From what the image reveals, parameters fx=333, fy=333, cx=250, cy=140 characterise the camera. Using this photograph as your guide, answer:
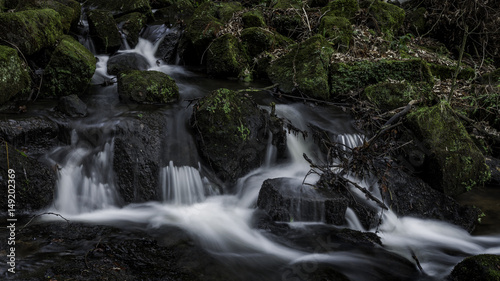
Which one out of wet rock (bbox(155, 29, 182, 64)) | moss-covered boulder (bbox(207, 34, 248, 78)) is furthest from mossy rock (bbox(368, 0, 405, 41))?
wet rock (bbox(155, 29, 182, 64))

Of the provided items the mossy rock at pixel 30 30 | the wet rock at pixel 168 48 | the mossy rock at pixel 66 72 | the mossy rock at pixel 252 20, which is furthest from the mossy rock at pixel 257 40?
the mossy rock at pixel 30 30

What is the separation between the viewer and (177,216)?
4.63 meters

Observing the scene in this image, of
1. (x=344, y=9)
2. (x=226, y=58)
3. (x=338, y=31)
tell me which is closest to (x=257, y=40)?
(x=226, y=58)

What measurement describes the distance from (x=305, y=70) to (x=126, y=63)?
4312 millimetres

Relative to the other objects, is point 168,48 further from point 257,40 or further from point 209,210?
point 209,210

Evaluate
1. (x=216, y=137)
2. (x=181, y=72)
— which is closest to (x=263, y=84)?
(x=181, y=72)

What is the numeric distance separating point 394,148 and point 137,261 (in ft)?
13.8

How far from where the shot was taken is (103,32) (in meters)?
8.59

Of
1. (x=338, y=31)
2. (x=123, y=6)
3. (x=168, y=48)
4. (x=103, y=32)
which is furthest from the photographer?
(x=123, y=6)

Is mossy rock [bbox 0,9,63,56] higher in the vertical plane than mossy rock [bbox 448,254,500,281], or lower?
higher

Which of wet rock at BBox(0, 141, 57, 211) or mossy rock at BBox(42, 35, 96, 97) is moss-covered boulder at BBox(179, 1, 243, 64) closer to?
mossy rock at BBox(42, 35, 96, 97)

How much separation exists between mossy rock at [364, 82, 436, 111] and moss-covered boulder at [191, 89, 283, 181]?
2607 mm

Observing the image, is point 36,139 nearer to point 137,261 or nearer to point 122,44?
point 137,261

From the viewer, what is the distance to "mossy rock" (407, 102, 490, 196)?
5512mm
